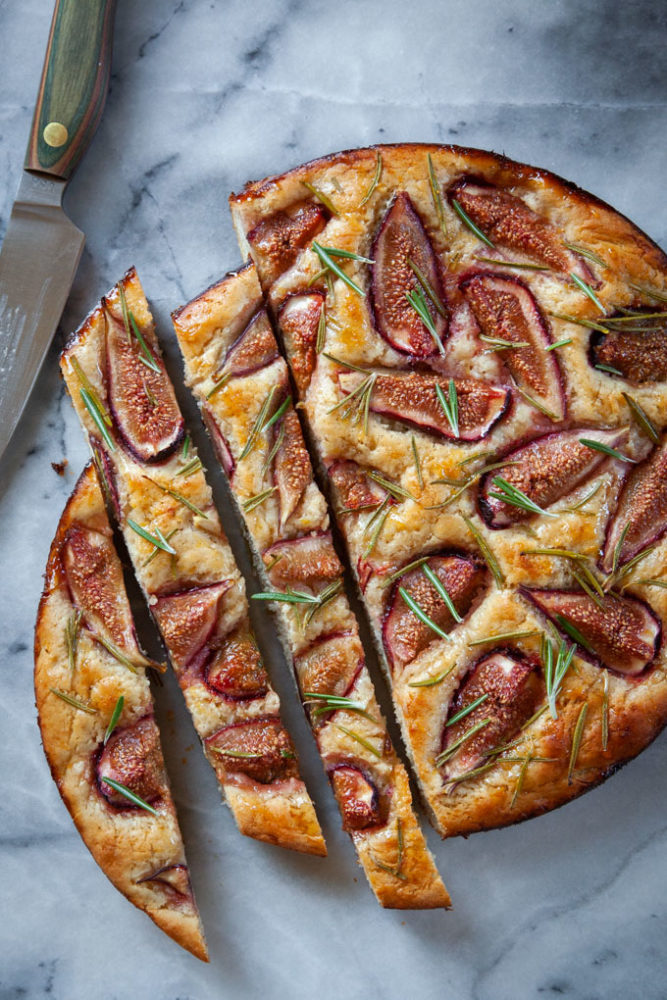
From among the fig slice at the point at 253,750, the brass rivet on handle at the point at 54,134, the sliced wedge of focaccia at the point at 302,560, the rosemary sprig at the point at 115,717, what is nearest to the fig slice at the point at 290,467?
the sliced wedge of focaccia at the point at 302,560

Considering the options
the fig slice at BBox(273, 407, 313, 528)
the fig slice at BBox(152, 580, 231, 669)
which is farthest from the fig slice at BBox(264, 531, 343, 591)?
the fig slice at BBox(152, 580, 231, 669)

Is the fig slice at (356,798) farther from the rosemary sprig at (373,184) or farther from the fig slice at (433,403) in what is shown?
the rosemary sprig at (373,184)

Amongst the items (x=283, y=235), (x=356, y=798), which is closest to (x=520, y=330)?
(x=283, y=235)

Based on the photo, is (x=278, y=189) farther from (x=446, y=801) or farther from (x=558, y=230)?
(x=446, y=801)

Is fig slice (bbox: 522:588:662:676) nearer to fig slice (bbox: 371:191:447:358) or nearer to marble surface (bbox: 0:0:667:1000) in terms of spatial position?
marble surface (bbox: 0:0:667:1000)

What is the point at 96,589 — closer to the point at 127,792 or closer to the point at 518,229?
the point at 127,792
